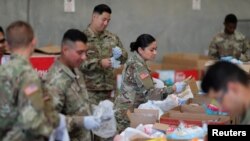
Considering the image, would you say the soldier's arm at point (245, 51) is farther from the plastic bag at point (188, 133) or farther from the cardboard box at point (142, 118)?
the plastic bag at point (188, 133)

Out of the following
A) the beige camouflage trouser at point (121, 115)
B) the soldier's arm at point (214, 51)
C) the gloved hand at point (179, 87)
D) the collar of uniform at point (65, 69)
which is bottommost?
the beige camouflage trouser at point (121, 115)

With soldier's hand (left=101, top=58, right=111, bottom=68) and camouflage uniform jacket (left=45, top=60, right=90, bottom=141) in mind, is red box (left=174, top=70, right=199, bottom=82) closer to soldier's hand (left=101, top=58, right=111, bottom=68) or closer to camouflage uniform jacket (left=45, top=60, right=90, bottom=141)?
soldier's hand (left=101, top=58, right=111, bottom=68)

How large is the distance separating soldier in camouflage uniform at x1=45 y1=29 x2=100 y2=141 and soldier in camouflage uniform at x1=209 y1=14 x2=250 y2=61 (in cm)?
396

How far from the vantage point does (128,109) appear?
4.39 metres

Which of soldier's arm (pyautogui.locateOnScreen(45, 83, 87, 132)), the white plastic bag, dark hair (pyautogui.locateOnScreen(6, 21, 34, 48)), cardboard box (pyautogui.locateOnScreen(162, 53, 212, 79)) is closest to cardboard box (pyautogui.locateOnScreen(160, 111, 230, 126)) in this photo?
the white plastic bag

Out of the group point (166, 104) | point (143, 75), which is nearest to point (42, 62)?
point (143, 75)

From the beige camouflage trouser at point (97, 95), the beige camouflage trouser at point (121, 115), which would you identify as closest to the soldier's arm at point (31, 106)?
the beige camouflage trouser at point (121, 115)

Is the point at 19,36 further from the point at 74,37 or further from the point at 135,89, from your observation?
the point at 135,89

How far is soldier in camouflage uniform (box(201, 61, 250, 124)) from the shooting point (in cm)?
212

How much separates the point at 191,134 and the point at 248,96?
1180 millimetres

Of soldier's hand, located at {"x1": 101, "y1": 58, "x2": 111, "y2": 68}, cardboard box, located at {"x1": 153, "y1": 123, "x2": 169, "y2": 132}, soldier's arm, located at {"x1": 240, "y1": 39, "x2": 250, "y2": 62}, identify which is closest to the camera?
cardboard box, located at {"x1": 153, "y1": 123, "x2": 169, "y2": 132}

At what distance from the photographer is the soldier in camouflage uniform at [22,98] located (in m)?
2.66

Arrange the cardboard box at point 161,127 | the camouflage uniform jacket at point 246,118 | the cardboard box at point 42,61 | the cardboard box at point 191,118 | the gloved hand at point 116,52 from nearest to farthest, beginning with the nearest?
the camouflage uniform jacket at point 246,118
the cardboard box at point 161,127
the cardboard box at point 191,118
the gloved hand at point 116,52
the cardboard box at point 42,61

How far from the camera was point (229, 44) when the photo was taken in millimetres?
6895
